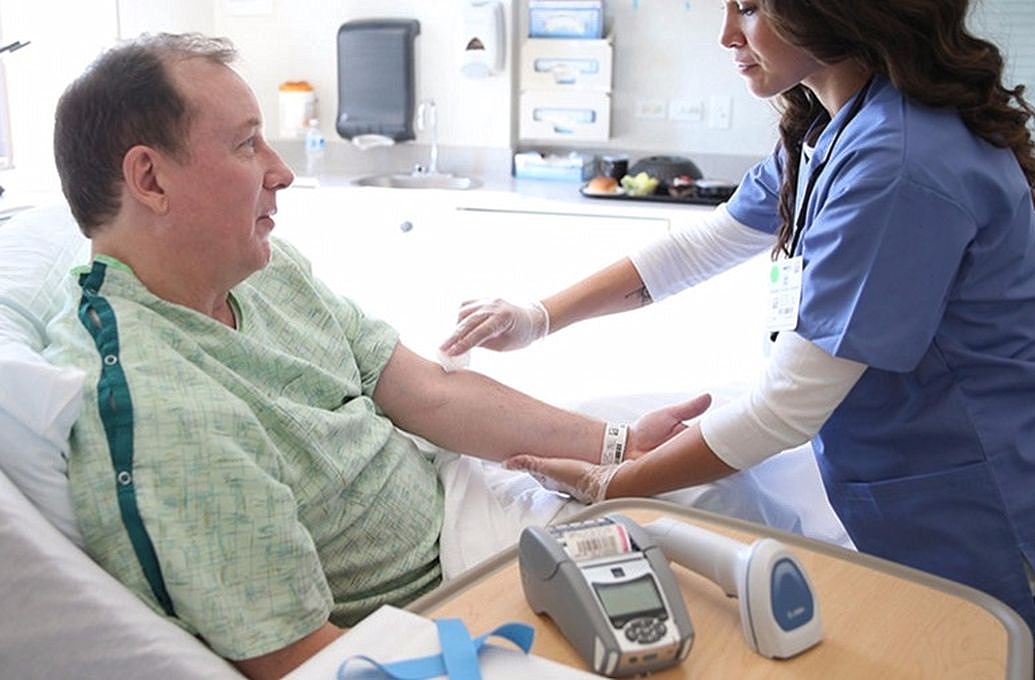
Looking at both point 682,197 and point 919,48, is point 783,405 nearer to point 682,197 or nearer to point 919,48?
point 919,48

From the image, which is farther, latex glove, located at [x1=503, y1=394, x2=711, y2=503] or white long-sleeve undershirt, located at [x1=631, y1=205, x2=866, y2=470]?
latex glove, located at [x1=503, y1=394, x2=711, y2=503]

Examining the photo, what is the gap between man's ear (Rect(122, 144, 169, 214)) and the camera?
1.32 metres

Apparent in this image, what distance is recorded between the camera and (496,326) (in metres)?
1.89

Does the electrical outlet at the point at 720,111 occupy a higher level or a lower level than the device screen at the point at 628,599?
higher

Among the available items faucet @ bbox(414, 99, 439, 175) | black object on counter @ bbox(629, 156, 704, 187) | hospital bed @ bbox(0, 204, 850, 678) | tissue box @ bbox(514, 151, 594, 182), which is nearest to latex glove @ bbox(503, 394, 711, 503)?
hospital bed @ bbox(0, 204, 850, 678)

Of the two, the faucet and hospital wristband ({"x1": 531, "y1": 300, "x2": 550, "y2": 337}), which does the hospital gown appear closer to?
hospital wristband ({"x1": 531, "y1": 300, "x2": 550, "y2": 337})

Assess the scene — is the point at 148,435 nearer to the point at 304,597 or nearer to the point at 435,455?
the point at 304,597

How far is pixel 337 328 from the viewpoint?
1.67 metres

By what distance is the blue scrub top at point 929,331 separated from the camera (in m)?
1.28

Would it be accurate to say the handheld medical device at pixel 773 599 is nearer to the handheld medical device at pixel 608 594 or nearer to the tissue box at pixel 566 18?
the handheld medical device at pixel 608 594

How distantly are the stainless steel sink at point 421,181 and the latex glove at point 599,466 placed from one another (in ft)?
7.53

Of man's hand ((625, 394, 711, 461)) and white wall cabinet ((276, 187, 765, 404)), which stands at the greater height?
man's hand ((625, 394, 711, 461))

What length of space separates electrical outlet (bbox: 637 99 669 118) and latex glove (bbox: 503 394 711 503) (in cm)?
233

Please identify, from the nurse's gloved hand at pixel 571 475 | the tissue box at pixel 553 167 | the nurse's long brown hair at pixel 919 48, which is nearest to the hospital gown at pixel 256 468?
the nurse's gloved hand at pixel 571 475
